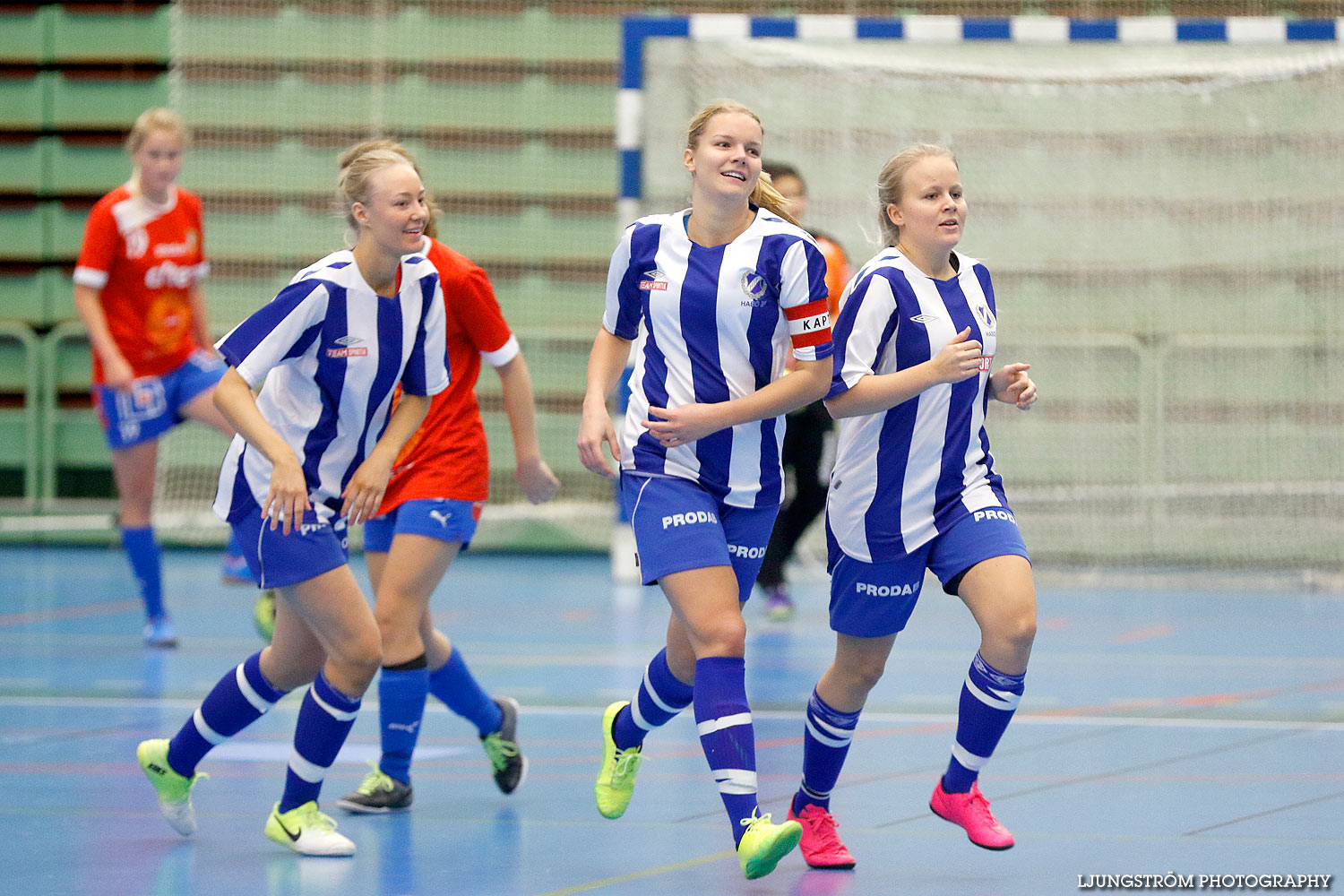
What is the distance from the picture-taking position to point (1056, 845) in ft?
12.9

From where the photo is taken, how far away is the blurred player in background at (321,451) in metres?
3.95

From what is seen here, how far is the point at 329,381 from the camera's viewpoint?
4.08m

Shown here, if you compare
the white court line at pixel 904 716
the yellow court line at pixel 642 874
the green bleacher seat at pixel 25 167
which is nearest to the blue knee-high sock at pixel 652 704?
the yellow court line at pixel 642 874

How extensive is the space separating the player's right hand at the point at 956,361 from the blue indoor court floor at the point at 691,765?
3.43 feet

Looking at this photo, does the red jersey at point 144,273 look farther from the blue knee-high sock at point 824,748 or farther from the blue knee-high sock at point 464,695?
the blue knee-high sock at point 824,748

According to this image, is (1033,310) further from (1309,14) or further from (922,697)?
(922,697)

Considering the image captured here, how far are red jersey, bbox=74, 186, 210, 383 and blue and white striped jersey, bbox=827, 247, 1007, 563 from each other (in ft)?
15.1

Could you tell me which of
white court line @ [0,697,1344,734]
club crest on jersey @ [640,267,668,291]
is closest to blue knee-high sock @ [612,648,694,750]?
club crest on jersey @ [640,267,668,291]

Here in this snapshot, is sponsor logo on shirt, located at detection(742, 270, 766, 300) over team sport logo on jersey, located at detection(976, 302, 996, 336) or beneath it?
over

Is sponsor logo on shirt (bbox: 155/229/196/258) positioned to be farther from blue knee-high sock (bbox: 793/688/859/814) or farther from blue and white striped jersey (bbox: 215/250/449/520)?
blue knee-high sock (bbox: 793/688/859/814)

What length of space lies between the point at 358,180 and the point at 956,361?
146 centimetres

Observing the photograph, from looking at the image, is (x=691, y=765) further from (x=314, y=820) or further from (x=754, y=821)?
(x=754, y=821)

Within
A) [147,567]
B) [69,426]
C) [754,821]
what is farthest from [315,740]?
[69,426]

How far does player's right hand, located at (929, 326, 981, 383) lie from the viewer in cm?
372
